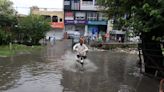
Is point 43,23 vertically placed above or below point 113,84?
above

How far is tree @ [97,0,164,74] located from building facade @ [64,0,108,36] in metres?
46.4

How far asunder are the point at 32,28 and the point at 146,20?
1152 inches

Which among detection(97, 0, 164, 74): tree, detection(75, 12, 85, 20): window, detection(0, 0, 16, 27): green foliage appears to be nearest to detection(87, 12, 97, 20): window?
detection(75, 12, 85, 20): window

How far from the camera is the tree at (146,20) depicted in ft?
41.4

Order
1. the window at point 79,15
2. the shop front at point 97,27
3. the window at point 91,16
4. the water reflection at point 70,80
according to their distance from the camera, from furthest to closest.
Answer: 1. the window at point 79,15
2. the window at point 91,16
3. the shop front at point 97,27
4. the water reflection at point 70,80

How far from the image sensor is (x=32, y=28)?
4194 cm

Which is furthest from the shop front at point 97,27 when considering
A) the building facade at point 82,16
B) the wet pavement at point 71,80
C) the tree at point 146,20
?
the wet pavement at point 71,80

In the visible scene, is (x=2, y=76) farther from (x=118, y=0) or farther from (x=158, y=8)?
(x=158, y=8)

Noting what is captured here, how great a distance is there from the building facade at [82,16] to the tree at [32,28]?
2319cm

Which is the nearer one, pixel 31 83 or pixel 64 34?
pixel 31 83

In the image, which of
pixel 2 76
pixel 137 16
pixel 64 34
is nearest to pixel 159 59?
pixel 137 16

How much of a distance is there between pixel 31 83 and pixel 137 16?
4911mm

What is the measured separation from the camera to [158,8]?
12.4 metres

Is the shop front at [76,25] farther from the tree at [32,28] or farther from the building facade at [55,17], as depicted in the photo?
the tree at [32,28]
